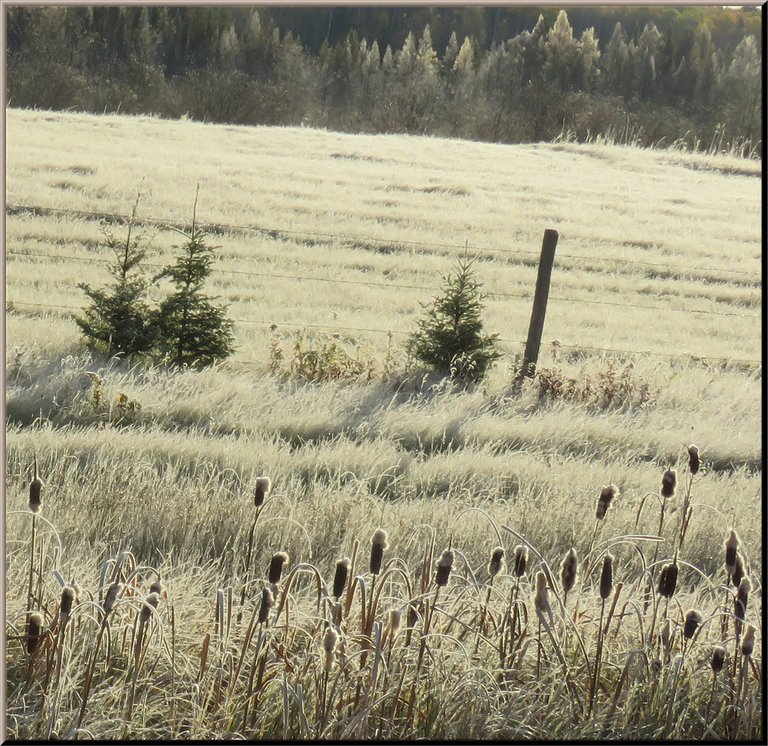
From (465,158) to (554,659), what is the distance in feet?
9.74

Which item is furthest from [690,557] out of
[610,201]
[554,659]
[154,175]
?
[154,175]

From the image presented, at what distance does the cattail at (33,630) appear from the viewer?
168 cm

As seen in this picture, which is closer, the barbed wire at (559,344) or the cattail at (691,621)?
the cattail at (691,621)

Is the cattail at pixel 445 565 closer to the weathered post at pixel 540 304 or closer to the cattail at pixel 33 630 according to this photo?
the cattail at pixel 33 630

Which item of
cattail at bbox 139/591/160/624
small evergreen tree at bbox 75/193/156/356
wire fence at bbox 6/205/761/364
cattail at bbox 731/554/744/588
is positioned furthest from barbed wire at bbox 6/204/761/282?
cattail at bbox 139/591/160/624

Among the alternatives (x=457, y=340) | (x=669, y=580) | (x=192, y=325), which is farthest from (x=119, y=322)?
(x=669, y=580)

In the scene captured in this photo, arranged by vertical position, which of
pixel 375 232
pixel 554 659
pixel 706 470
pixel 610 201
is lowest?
pixel 554 659

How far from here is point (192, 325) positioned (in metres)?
3.33

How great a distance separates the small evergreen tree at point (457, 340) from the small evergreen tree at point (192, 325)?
2.61 feet

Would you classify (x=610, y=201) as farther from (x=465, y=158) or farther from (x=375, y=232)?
(x=375, y=232)

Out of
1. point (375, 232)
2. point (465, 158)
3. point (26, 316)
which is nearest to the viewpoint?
Result: point (26, 316)

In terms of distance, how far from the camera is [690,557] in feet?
7.80

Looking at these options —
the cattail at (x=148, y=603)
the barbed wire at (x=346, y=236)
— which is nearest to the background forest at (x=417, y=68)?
the barbed wire at (x=346, y=236)

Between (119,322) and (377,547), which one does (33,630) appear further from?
(119,322)
